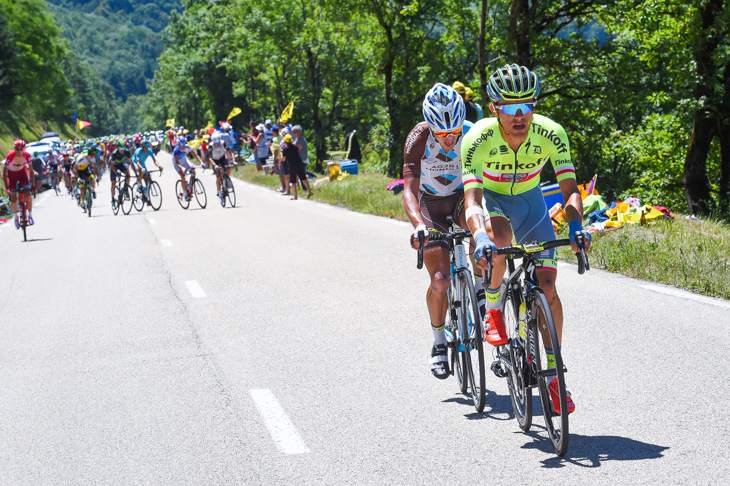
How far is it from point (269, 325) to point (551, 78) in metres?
18.7

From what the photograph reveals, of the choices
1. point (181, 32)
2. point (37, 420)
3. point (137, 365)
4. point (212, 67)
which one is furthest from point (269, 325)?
point (181, 32)

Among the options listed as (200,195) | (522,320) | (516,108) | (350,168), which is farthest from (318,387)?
(350,168)

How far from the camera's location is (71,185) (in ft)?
122

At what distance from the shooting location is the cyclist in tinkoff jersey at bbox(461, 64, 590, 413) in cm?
465

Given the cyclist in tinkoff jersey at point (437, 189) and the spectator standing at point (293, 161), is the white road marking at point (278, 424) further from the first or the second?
the spectator standing at point (293, 161)

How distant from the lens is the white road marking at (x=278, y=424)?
490 centimetres

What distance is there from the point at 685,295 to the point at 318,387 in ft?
13.7

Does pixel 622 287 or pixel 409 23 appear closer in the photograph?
pixel 622 287

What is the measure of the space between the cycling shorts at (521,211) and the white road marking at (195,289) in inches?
232

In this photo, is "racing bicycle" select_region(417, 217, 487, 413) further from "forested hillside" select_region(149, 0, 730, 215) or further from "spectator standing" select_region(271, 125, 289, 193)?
"spectator standing" select_region(271, 125, 289, 193)

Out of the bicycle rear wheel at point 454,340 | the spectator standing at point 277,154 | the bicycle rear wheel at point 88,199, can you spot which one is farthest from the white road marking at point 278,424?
the spectator standing at point 277,154

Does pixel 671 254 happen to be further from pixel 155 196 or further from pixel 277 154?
pixel 277 154

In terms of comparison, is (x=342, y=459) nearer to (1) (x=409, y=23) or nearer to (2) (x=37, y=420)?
(2) (x=37, y=420)

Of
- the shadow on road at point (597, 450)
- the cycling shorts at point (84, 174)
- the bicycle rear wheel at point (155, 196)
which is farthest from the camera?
the cycling shorts at point (84, 174)
